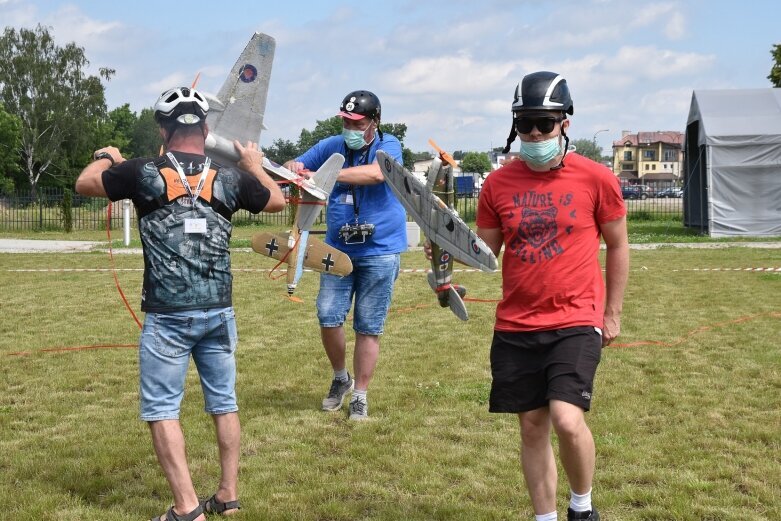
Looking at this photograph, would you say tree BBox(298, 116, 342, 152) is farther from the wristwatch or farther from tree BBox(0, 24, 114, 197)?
the wristwatch

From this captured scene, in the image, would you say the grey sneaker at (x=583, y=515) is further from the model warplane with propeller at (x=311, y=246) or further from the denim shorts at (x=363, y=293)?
the denim shorts at (x=363, y=293)

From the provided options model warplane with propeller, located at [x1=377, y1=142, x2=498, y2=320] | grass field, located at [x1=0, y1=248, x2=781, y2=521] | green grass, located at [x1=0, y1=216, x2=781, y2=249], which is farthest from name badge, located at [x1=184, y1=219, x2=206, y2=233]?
green grass, located at [x1=0, y1=216, x2=781, y2=249]

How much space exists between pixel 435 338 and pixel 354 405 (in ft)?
10.1

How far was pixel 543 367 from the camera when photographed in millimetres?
3416

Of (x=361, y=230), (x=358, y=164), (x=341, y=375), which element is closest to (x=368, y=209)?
(x=361, y=230)

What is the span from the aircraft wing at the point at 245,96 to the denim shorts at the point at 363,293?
122 cm

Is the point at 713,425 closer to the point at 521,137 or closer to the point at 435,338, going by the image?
the point at 521,137

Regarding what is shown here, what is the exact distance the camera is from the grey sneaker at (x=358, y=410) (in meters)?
5.73

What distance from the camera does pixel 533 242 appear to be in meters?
3.44

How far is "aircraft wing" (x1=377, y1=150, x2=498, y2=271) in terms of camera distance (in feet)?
12.4

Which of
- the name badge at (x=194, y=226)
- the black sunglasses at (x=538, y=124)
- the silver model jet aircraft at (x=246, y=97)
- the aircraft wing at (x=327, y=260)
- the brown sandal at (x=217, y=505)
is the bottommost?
the brown sandal at (x=217, y=505)

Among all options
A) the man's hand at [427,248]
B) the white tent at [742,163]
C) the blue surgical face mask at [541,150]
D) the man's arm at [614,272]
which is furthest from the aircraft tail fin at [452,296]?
the white tent at [742,163]

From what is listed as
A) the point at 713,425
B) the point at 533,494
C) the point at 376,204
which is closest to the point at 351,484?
the point at 533,494

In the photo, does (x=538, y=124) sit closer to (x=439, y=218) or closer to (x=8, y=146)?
(x=439, y=218)
